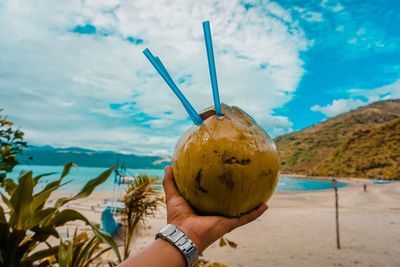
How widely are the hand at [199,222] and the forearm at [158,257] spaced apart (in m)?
0.07

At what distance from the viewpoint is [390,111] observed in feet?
353

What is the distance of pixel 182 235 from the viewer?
3.00 ft

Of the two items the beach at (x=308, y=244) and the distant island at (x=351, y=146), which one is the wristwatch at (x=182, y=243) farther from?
the beach at (x=308, y=244)

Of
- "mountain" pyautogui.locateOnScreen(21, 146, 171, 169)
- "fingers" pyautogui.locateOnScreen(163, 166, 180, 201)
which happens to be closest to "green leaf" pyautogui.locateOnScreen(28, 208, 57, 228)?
"fingers" pyautogui.locateOnScreen(163, 166, 180, 201)

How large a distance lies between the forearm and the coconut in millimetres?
165

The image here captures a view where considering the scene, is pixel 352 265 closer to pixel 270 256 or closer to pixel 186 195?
pixel 270 256

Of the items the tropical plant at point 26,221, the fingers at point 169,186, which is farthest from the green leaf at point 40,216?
the fingers at point 169,186

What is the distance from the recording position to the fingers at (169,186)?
1.07 meters

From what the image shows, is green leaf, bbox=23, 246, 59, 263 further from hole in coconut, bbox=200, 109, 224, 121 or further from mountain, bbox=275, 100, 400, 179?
mountain, bbox=275, 100, 400, 179

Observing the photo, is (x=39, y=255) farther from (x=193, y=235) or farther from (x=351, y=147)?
(x=351, y=147)

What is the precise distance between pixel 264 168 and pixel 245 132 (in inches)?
4.9

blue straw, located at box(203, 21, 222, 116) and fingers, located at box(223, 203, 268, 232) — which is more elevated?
blue straw, located at box(203, 21, 222, 116)

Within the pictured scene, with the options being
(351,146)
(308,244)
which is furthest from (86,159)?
(308,244)

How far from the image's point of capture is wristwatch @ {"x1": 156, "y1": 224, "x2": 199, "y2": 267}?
0.88m
